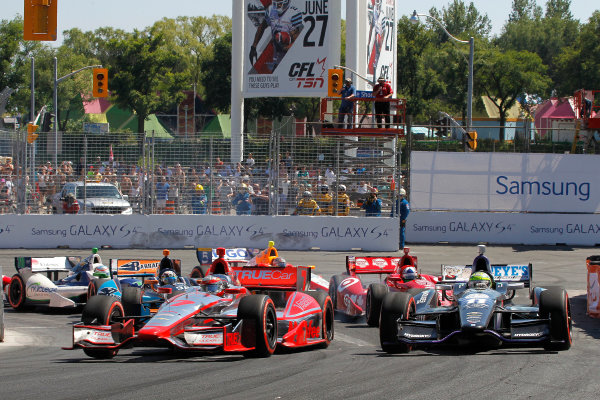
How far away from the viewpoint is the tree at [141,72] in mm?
65500

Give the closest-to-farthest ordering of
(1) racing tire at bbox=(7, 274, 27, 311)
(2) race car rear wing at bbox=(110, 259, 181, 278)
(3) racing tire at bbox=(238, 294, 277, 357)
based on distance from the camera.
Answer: (3) racing tire at bbox=(238, 294, 277, 357) → (1) racing tire at bbox=(7, 274, 27, 311) → (2) race car rear wing at bbox=(110, 259, 181, 278)

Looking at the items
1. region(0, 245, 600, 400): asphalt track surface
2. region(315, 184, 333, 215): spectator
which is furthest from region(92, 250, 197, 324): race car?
region(315, 184, 333, 215): spectator

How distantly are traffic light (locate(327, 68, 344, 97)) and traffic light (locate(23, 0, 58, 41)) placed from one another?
16.3 meters

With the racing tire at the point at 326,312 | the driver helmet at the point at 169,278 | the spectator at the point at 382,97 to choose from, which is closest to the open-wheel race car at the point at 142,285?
the driver helmet at the point at 169,278

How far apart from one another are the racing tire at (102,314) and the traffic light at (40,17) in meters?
7.47

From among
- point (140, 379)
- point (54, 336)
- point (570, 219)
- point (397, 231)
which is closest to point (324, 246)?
point (397, 231)

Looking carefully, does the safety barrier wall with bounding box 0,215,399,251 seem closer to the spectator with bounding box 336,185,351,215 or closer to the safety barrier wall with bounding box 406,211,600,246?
the spectator with bounding box 336,185,351,215

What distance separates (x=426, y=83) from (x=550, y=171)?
41.8 m

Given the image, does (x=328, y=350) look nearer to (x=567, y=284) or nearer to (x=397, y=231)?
(x=567, y=284)

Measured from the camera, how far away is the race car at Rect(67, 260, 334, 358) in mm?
9789

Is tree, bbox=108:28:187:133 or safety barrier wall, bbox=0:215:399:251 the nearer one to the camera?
safety barrier wall, bbox=0:215:399:251

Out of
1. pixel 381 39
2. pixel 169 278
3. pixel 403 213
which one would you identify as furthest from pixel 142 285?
pixel 381 39

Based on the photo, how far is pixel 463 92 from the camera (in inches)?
2662

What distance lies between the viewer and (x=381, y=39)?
3744 centimetres
